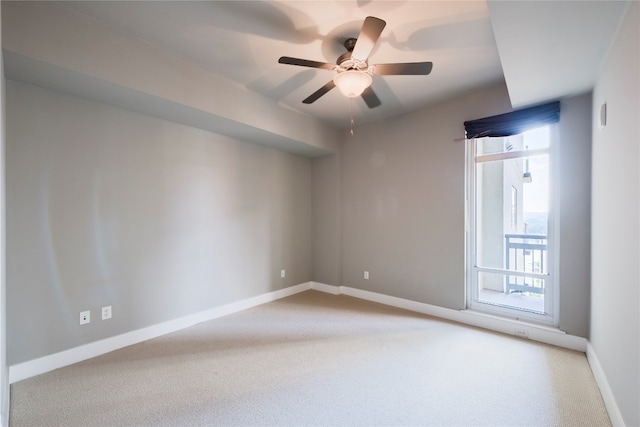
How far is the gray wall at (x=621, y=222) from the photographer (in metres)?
1.47

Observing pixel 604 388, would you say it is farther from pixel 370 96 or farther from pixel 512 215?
pixel 370 96

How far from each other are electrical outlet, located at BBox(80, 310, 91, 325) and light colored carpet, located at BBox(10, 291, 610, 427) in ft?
1.12

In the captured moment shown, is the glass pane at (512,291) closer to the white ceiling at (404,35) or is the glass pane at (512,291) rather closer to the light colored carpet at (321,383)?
the light colored carpet at (321,383)

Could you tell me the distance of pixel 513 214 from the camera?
3.23m

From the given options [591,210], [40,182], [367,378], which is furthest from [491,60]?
[40,182]

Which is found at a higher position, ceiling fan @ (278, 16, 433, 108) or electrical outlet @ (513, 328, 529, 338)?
ceiling fan @ (278, 16, 433, 108)

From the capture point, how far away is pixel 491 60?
258 cm

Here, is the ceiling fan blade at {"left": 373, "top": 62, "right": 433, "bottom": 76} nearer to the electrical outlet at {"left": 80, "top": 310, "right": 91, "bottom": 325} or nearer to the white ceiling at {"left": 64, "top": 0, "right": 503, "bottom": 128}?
the white ceiling at {"left": 64, "top": 0, "right": 503, "bottom": 128}

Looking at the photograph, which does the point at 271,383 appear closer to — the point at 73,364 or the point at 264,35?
the point at 73,364

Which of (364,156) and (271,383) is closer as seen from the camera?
(271,383)

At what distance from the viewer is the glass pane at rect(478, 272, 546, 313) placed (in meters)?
3.03

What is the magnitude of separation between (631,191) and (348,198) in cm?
323

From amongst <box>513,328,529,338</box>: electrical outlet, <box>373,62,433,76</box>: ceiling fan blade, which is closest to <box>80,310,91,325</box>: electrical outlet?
<box>373,62,433,76</box>: ceiling fan blade

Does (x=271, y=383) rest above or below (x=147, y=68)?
below
